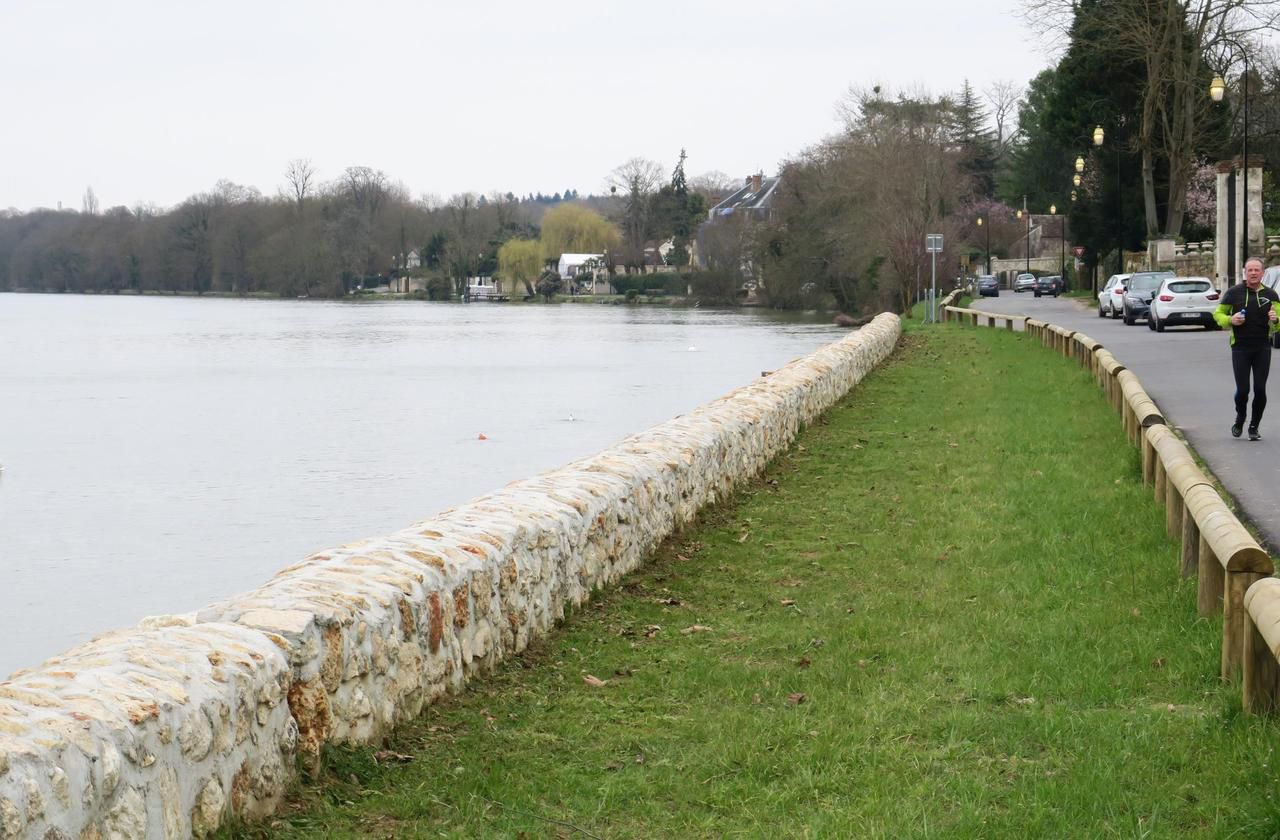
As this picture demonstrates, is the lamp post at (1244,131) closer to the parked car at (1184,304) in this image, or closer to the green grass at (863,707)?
the parked car at (1184,304)

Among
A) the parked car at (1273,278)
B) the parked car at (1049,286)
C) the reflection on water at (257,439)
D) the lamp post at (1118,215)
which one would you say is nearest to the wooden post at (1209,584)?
the reflection on water at (257,439)

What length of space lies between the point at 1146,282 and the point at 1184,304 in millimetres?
6165

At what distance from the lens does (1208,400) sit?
64.2 feet

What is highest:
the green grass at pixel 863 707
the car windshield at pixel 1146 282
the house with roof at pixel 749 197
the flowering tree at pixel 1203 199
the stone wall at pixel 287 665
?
the house with roof at pixel 749 197

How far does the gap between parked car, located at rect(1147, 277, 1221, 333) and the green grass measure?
27748 millimetres

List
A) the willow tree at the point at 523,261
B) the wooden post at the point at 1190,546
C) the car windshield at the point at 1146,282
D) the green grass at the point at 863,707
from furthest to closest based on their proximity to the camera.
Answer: the willow tree at the point at 523,261, the car windshield at the point at 1146,282, the wooden post at the point at 1190,546, the green grass at the point at 863,707

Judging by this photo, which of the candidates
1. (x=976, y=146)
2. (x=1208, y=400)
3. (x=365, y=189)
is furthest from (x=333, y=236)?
(x=1208, y=400)

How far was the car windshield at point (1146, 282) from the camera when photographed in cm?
4312

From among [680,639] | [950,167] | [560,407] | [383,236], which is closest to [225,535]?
[680,639]

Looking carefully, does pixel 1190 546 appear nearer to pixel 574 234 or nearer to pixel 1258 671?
pixel 1258 671

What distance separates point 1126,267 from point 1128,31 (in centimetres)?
1085

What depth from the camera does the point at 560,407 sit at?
3253 centimetres

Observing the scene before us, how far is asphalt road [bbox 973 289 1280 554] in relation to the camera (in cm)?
1194

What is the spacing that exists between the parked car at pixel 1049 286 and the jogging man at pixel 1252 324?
67.5 metres
